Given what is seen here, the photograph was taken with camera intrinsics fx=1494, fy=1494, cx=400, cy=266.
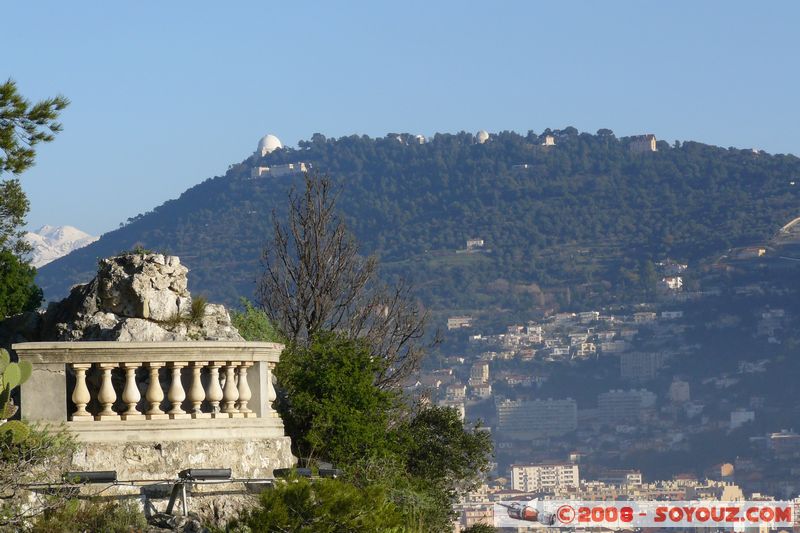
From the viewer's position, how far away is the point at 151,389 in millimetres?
11766

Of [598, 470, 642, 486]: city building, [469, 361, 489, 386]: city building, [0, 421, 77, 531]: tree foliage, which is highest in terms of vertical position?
[0, 421, 77, 531]: tree foliage

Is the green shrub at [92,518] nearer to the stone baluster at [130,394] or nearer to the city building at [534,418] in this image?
the stone baluster at [130,394]

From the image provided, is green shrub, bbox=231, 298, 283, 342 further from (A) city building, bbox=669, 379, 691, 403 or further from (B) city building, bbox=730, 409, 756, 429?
(A) city building, bbox=669, 379, 691, 403

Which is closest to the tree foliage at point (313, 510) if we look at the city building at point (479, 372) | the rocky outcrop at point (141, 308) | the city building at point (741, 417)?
the rocky outcrop at point (141, 308)

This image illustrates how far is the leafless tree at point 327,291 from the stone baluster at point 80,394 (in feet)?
41.7

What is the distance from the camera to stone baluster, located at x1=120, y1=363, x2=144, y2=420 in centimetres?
1168

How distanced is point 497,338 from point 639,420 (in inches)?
942

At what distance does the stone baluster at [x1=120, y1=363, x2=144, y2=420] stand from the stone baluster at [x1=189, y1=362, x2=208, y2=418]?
0.44 meters

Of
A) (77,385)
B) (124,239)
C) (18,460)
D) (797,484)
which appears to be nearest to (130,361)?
(77,385)

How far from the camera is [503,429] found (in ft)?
594

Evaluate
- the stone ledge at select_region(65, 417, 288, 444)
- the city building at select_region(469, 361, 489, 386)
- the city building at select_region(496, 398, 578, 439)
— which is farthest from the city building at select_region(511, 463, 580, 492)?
the stone ledge at select_region(65, 417, 288, 444)

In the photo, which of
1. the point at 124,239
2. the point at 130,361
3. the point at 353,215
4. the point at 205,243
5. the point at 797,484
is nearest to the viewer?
the point at 130,361

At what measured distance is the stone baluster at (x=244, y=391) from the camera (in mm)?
12234

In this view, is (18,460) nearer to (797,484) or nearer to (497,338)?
(797,484)
